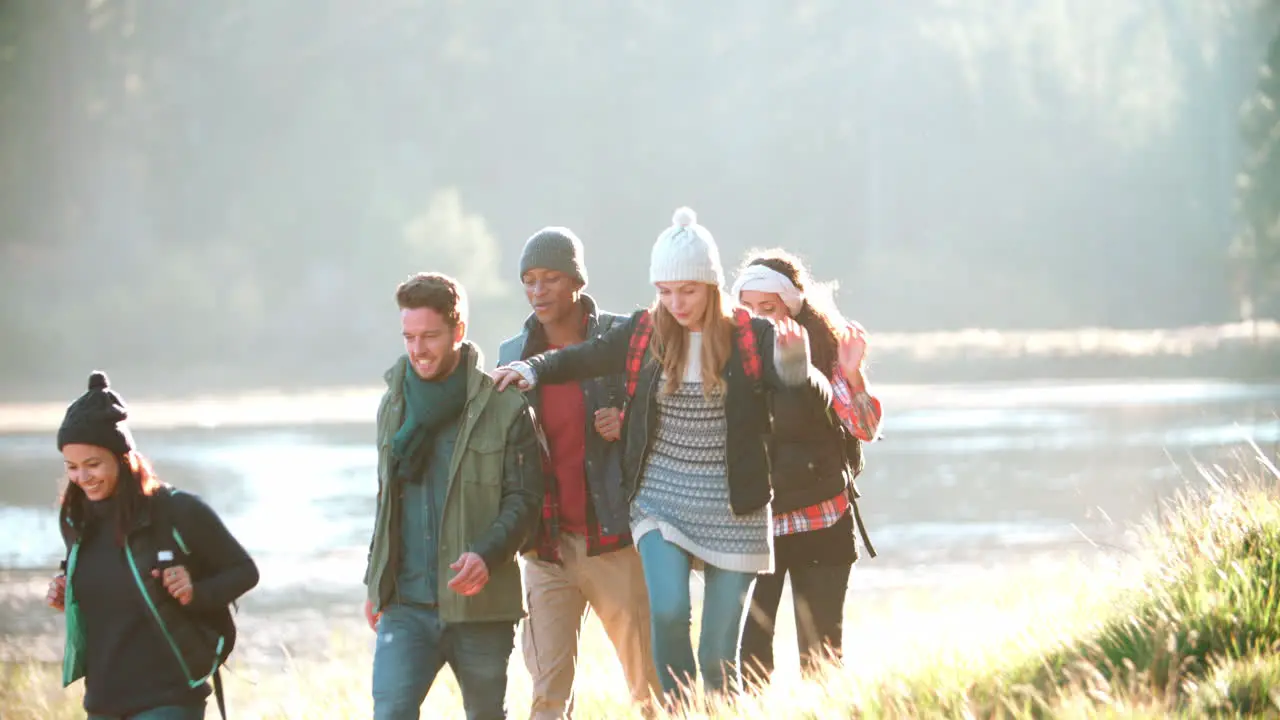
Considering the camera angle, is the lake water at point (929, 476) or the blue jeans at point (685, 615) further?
the lake water at point (929, 476)

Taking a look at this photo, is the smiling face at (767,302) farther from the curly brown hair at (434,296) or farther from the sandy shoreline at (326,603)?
the sandy shoreline at (326,603)

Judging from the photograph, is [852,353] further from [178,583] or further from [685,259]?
[178,583]

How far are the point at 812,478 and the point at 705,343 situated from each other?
863 millimetres

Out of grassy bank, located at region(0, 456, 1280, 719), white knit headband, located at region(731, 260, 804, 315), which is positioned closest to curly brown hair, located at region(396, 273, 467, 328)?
white knit headband, located at region(731, 260, 804, 315)

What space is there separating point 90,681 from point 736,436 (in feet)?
7.49

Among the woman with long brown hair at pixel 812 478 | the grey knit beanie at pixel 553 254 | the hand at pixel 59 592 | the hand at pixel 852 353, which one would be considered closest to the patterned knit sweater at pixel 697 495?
the woman with long brown hair at pixel 812 478

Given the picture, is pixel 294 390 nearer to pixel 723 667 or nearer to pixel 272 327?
pixel 272 327

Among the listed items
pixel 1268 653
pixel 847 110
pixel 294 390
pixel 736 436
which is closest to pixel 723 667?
pixel 736 436

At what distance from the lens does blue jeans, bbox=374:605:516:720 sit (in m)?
5.25

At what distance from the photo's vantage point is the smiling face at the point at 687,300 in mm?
5781

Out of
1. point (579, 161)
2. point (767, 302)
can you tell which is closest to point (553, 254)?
point (767, 302)

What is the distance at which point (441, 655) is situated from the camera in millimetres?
5387

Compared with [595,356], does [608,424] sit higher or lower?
lower

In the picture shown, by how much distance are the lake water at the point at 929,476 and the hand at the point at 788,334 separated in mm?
8571
